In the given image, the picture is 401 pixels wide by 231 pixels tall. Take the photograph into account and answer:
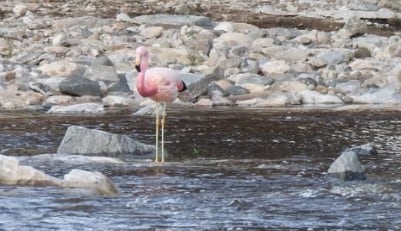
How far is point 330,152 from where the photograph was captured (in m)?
10.5

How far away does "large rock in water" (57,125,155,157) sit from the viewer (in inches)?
396

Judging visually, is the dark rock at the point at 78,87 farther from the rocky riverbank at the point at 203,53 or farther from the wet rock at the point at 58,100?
the wet rock at the point at 58,100

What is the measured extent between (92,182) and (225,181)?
3.89 feet

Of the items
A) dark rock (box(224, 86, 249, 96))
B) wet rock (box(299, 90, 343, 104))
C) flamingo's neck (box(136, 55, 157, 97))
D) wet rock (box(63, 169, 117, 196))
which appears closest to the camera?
wet rock (box(63, 169, 117, 196))

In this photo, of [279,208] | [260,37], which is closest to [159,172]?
[279,208]

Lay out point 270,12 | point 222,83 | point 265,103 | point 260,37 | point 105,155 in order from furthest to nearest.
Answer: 1. point 270,12
2. point 260,37
3. point 222,83
4. point 265,103
5. point 105,155

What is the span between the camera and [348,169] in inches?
333

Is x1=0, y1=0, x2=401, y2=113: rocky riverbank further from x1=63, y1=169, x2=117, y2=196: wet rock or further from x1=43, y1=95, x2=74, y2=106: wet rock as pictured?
x1=63, y1=169, x2=117, y2=196: wet rock

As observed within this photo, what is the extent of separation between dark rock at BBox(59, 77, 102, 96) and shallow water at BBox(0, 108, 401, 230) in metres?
2.68

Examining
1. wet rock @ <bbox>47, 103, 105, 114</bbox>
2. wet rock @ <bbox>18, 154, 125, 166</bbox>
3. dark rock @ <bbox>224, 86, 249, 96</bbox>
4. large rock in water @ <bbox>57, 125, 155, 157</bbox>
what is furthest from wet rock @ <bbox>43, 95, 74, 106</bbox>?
wet rock @ <bbox>18, 154, 125, 166</bbox>

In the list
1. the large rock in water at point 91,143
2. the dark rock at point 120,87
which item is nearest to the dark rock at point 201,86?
the dark rock at point 120,87

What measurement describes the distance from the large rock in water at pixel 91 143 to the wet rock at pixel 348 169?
2.26 metres

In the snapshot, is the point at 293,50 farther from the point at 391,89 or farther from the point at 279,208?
the point at 279,208

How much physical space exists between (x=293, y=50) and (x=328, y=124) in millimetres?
7664
